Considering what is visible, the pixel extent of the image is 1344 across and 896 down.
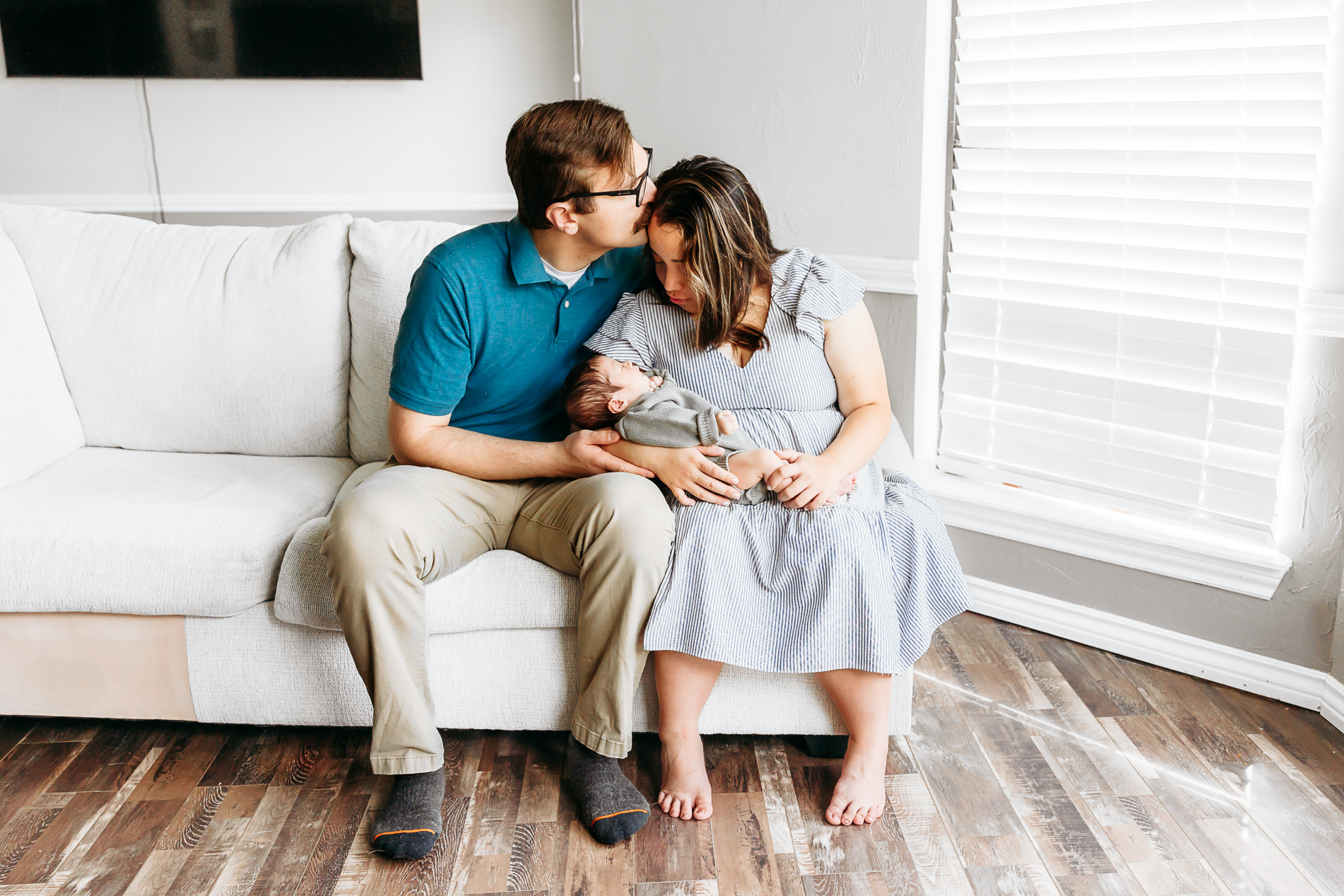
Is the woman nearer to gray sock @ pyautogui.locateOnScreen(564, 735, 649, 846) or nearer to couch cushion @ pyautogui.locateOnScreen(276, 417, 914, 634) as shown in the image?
gray sock @ pyautogui.locateOnScreen(564, 735, 649, 846)

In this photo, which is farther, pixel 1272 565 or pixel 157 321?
pixel 157 321

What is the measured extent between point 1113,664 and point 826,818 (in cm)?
87

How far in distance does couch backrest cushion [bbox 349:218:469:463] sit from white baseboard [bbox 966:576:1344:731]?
56.7 inches

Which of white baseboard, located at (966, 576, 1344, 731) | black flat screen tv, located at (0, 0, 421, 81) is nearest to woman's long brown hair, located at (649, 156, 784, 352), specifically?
white baseboard, located at (966, 576, 1344, 731)

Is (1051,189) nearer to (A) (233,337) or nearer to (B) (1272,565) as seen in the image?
(B) (1272,565)

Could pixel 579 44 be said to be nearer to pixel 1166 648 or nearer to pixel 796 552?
pixel 796 552

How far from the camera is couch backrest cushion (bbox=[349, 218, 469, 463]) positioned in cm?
210

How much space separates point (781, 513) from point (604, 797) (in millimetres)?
546

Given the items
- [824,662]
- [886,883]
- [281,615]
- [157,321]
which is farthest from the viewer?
[157,321]

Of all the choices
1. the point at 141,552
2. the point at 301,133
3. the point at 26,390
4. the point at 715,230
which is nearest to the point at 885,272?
the point at 715,230

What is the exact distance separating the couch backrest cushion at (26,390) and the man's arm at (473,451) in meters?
0.89

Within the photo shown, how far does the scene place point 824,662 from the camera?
1503 mm

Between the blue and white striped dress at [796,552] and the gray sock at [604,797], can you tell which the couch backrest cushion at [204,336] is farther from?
the gray sock at [604,797]

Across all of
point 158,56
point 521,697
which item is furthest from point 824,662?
point 158,56
